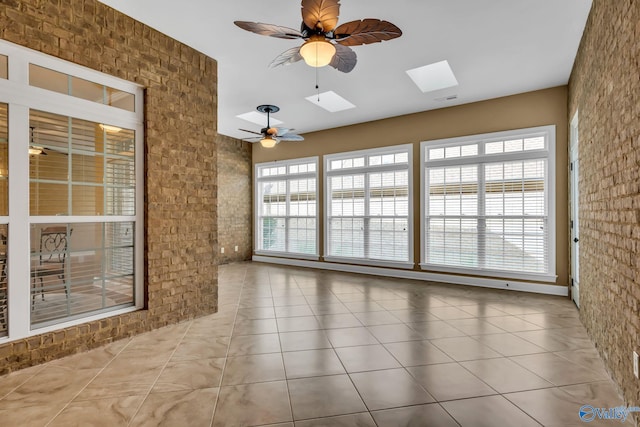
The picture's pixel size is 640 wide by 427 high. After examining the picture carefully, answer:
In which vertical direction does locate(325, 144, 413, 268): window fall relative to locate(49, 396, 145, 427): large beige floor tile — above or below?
above

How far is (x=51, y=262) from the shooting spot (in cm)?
272

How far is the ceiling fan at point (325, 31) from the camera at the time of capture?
2.32 m

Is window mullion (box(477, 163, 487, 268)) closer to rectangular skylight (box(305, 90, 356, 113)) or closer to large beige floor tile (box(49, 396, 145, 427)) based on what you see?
rectangular skylight (box(305, 90, 356, 113))

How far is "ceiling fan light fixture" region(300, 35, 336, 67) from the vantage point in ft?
8.34

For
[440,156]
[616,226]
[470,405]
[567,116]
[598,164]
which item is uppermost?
[567,116]

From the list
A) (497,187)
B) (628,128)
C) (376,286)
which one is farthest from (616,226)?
(376,286)

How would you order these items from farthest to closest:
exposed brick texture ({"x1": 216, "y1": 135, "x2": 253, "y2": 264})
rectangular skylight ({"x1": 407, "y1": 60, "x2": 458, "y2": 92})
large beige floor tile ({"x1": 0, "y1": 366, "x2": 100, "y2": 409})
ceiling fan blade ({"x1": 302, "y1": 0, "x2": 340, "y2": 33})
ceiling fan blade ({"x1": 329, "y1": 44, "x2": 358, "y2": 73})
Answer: exposed brick texture ({"x1": 216, "y1": 135, "x2": 253, "y2": 264}) < rectangular skylight ({"x1": 407, "y1": 60, "x2": 458, "y2": 92}) < ceiling fan blade ({"x1": 329, "y1": 44, "x2": 358, "y2": 73}) < ceiling fan blade ({"x1": 302, "y1": 0, "x2": 340, "y2": 33}) < large beige floor tile ({"x1": 0, "y1": 366, "x2": 100, "y2": 409})

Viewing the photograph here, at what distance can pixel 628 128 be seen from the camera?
201 cm

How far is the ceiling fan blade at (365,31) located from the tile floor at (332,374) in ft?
8.73

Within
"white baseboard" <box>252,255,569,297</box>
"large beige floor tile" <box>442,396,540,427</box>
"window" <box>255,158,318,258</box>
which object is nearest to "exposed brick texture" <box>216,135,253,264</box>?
"window" <box>255,158,318,258</box>

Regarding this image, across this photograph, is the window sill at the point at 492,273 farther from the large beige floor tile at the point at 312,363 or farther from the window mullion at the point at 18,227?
the window mullion at the point at 18,227

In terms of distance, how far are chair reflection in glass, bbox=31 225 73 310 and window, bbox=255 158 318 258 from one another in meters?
5.06

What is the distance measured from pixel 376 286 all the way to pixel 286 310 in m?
1.99

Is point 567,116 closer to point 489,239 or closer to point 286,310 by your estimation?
point 489,239
